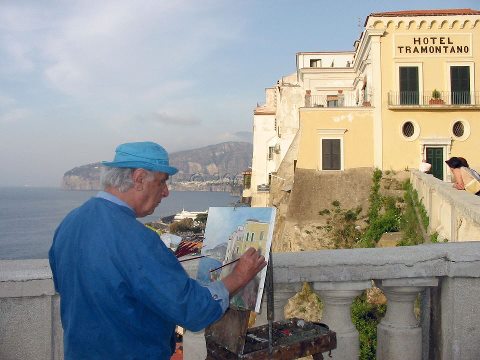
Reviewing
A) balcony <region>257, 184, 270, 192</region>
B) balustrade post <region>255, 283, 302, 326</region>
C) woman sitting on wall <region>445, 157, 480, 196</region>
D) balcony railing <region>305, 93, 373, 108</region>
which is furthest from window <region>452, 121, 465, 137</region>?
balustrade post <region>255, 283, 302, 326</region>

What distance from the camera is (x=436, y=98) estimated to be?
1149 inches

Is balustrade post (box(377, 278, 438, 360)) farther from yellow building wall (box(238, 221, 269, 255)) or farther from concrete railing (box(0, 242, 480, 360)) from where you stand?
yellow building wall (box(238, 221, 269, 255))

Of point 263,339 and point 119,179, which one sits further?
point 263,339

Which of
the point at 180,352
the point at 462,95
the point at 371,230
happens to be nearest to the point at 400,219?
the point at 371,230

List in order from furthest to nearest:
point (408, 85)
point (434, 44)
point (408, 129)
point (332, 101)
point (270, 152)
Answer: point (270, 152) < point (332, 101) < point (408, 129) < point (408, 85) < point (434, 44)

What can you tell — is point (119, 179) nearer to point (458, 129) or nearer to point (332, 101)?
point (458, 129)

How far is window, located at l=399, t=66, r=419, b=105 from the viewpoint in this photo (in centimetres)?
2925

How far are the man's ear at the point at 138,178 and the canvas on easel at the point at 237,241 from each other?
2.55 feet

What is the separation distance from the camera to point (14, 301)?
344 centimetres

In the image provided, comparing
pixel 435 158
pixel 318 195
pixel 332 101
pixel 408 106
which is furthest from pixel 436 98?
pixel 332 101

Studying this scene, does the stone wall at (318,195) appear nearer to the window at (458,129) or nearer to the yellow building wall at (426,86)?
the yellow building wall at (426,86)

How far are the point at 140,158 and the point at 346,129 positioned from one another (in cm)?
2860

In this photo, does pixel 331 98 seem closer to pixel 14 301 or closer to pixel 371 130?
pixel 371 130

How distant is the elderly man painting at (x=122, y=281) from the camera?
7.53ft
